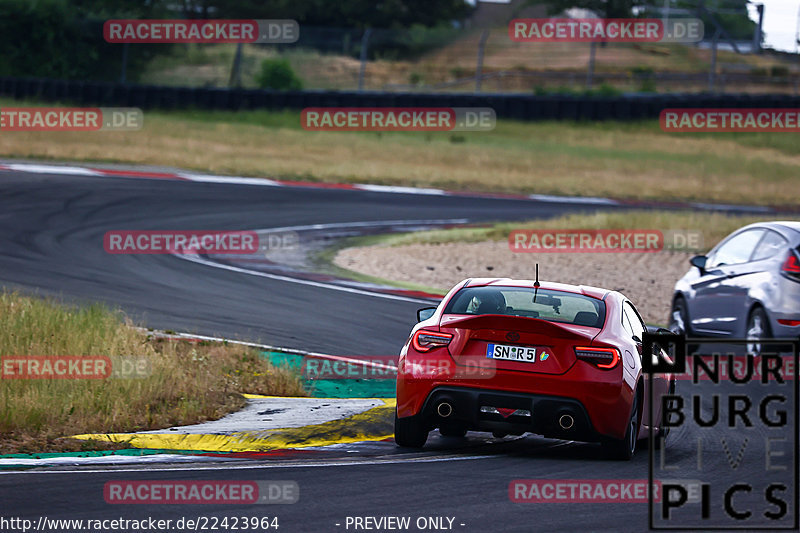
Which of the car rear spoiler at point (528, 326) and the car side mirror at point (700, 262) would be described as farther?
the car side mirror at point (700, 262)

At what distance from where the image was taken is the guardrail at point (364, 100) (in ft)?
130

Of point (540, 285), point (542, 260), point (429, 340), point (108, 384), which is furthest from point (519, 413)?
point (542, 260)

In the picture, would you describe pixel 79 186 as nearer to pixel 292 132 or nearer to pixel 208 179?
pixel 208 179

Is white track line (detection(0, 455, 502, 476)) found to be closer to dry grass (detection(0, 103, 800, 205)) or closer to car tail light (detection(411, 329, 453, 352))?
car tail light (detection(411, 329, 453, 352))

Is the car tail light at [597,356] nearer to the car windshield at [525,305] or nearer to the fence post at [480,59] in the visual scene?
the car windshield at [525,305]

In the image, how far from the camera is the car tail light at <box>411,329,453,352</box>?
8320mm

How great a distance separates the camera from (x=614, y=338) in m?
8.38

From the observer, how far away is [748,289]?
1291 cm

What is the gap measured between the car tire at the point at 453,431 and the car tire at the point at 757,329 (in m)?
4.41

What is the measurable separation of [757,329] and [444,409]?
5.60 m

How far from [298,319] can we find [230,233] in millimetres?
7738

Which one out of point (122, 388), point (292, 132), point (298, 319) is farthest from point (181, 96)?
point (122, 388)

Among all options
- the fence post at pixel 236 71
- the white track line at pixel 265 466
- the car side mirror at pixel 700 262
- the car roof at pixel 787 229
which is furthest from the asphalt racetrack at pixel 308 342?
the fence post at pixel 236 71

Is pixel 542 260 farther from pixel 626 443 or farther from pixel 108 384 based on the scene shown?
pixel 626 443
